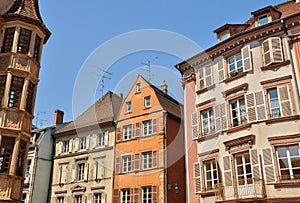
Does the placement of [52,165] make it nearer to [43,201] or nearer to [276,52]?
[43,201]

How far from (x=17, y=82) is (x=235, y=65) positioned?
41.6 ft

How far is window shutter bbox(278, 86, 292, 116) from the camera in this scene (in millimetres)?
17547

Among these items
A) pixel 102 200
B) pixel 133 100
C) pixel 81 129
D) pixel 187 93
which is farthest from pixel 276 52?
pixel 81 129

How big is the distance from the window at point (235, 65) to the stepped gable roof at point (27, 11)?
11330mm

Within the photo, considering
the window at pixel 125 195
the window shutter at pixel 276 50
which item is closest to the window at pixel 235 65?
the window shutter at pixel 276 50

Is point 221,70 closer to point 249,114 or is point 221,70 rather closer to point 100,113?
point 249,114

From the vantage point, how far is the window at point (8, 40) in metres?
18.4

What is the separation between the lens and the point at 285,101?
17.8m

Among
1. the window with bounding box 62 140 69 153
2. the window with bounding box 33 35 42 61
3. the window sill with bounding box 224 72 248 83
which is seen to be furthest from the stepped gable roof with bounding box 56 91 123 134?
the window sill with bounding box 224 72 248 83

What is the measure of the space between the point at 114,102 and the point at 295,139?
66.2 ft

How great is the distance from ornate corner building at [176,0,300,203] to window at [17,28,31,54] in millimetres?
10882

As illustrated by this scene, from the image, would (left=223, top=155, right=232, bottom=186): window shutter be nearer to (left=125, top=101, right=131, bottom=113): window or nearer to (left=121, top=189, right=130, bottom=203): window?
(left=121, top=189, right=130, bottom=203): window

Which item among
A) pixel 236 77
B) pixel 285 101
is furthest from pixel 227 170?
pixel 236 77

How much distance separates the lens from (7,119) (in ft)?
55.6
